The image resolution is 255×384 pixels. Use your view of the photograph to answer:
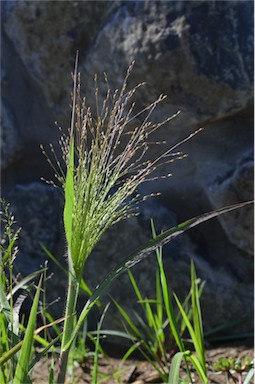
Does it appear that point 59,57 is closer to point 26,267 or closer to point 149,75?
point 149,75

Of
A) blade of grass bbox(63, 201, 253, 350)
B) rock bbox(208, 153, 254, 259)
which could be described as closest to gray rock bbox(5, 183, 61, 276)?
rock bbox(208, 153, 254, 259)

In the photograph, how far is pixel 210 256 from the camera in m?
1.99

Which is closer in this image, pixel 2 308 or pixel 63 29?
pixel 2 308

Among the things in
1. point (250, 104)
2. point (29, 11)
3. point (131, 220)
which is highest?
point (29, 11)

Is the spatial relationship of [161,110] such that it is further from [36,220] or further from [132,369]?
[132,369]

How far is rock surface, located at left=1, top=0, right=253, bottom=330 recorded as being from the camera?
1841mm

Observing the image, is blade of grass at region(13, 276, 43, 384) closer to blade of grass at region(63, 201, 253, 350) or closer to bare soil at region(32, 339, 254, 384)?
blade of grass at region(63, 201, 253, 350)

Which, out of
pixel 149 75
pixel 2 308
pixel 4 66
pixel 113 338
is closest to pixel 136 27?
pixel 149 75

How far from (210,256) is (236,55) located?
567 mm

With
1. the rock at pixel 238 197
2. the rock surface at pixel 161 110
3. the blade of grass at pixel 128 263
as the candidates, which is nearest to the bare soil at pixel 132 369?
the rock surface at pixel 161 110

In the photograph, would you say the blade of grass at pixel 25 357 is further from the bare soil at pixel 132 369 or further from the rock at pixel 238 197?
the rock at pixel 238 197

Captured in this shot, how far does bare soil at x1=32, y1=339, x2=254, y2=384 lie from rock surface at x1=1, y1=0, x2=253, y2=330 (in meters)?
0.12

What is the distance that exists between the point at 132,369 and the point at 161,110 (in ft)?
2.29

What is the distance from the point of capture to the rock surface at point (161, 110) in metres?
1.84
